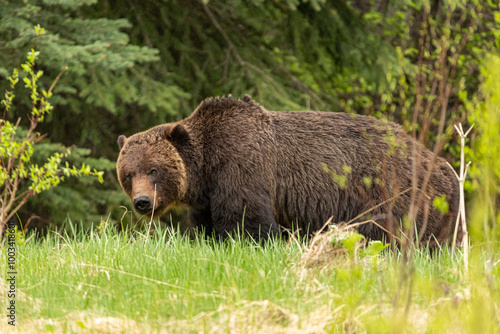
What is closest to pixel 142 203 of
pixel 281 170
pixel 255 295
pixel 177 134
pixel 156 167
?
pixel 156 167

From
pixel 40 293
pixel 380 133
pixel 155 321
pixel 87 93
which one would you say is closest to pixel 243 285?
pixel 155 321

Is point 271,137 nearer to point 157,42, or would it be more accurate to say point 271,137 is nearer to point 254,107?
point 254,107

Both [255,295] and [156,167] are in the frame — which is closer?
[255,295]

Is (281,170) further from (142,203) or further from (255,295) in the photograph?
(255,295)

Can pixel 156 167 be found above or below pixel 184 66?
below

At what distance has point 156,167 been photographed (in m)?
5.48

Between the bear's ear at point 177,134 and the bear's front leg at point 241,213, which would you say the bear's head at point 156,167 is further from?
the bear's front leg at point 241,213

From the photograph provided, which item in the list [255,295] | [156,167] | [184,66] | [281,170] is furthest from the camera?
[184,66]

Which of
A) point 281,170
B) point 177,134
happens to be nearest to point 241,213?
point 281,170

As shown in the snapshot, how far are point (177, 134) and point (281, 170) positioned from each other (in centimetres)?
97

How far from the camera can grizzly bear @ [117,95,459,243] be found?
17.7ft

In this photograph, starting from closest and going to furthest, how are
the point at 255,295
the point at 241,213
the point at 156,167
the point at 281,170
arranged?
1. the point at 255,295
2. the point at 241,213
3. the point at 156,167
4. the point at 281,170

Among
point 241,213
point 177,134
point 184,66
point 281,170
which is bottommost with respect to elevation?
point 241,213

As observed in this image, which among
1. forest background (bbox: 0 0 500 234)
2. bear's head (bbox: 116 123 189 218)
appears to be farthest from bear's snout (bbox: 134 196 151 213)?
forest background (bbox: 0 0 500 234)
